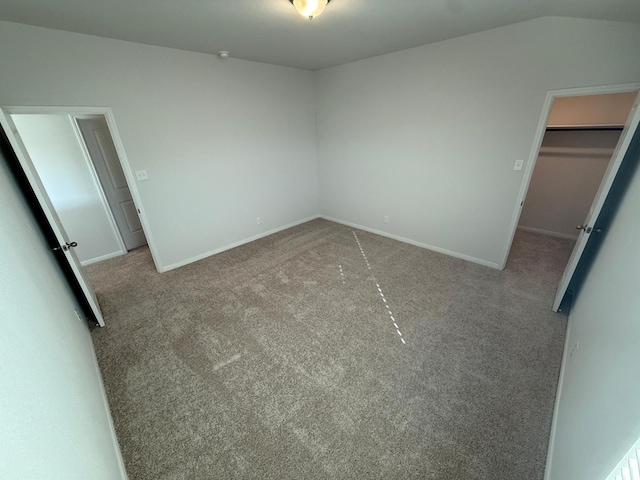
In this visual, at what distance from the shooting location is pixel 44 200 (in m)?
2.01

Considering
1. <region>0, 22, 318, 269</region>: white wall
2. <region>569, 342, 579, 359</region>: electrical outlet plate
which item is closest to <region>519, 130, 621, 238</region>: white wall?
<region>569, 342, 579, 359</region>: electrical outlet plate

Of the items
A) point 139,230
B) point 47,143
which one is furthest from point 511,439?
point 47,143

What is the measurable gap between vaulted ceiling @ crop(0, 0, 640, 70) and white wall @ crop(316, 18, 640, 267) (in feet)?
0.61

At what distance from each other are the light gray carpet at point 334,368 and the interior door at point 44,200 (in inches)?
18.9

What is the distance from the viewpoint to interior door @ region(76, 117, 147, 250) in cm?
361

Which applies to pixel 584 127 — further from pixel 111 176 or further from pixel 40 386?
pixel 111 176

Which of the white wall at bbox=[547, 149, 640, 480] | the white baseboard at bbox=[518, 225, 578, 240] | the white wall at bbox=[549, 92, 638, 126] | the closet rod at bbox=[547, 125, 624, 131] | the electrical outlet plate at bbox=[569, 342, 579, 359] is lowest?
the white baseboard at bbox=[518, 225, 578, 240]

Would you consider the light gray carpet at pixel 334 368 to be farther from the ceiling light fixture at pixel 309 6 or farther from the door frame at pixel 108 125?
the ceiling light fixture at pixel 309 6

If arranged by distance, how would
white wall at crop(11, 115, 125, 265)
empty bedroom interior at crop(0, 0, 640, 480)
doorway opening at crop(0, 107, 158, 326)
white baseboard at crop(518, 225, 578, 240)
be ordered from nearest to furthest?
empty bedroom interior at crop(0, 0, 640, 480)
doorway opening at crop(0, 107, 158, 326)
white wall at crop(11, 115, 125, 265)
white baseboard at crop(518, 225, 578, 240)

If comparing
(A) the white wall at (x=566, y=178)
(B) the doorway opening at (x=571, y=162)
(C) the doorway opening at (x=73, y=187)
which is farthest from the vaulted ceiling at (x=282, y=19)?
(A) the white wall at (x=566, y=178)

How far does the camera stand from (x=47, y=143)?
333cm

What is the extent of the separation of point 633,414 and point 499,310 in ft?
6.17

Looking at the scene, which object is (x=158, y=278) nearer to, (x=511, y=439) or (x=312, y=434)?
(x=312, y=434)

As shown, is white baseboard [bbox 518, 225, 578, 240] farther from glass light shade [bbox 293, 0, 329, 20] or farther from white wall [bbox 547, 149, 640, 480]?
glass light shade [bbox 293, 0, 329, 20]
